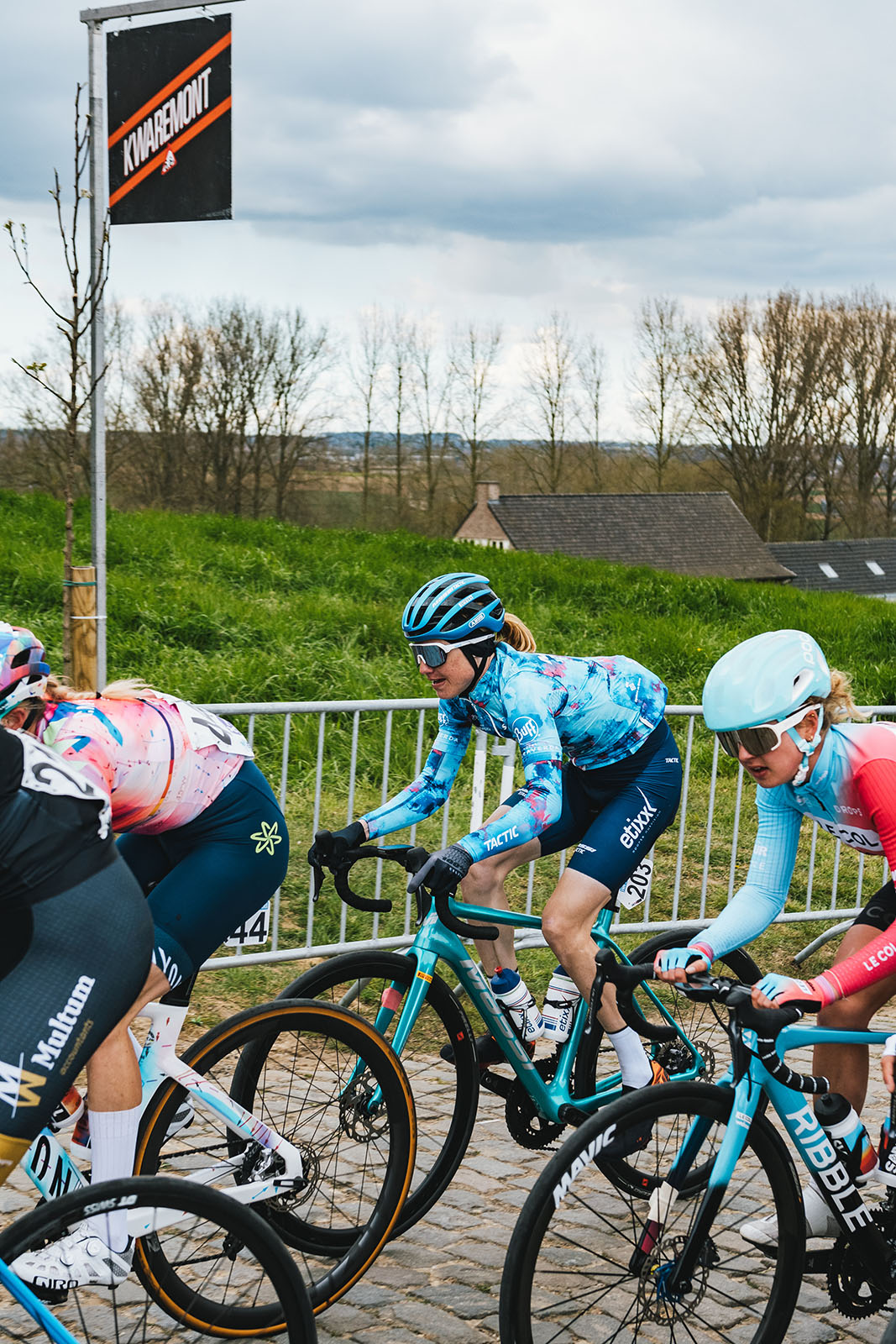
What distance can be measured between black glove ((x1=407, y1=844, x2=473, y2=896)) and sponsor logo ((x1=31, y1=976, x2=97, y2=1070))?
1213 mm

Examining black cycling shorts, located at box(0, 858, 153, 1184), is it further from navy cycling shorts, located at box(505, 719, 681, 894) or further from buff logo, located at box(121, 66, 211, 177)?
buff logo, located at box(121, 66, 211, 177)

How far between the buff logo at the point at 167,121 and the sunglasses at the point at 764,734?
536 cm

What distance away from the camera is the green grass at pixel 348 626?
28.2 ft

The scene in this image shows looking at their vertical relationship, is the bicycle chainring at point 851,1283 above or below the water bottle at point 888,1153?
below

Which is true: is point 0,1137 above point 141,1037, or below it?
above

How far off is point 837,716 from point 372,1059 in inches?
61.9

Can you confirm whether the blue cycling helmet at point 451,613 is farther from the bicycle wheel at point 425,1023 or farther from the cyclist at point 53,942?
the cyclist at point 53,942

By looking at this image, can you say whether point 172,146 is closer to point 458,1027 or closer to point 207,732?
point 207,732

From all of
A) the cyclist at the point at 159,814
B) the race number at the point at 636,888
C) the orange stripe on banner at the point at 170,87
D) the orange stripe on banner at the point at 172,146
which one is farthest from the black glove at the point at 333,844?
the orange stripe on banner at the point at 170,87

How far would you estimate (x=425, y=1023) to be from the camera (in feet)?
12.8

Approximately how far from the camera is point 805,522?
6144 centimetres

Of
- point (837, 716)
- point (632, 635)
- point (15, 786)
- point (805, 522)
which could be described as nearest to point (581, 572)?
point (632, 635)

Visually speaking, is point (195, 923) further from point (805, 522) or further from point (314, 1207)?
point (805, 522)

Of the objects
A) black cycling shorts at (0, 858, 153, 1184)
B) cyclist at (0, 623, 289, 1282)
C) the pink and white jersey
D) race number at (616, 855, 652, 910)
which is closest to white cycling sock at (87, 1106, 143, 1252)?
cyclist at (0, 623, 289, 1282)
